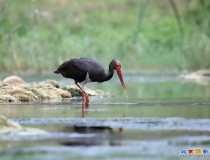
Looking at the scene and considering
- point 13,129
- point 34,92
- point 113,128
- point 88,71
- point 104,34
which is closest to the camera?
point 13,129

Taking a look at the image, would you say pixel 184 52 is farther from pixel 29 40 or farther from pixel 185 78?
pixel 29 40

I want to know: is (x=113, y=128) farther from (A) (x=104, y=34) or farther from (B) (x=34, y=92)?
(A) (x=104, y=34)

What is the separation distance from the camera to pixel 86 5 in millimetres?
42844

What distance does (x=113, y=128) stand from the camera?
12773 millimetres

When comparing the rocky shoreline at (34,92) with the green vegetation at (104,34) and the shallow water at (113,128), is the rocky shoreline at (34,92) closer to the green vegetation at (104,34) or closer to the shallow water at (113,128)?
the shallow water at (113,128)

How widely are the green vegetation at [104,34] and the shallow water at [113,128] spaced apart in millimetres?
9895

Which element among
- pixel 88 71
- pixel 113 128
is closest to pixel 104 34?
pixel 88 71

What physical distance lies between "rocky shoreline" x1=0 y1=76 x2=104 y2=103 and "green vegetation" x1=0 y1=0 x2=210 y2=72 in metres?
7.31

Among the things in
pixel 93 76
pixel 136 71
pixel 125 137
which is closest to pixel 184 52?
pixel 136 71

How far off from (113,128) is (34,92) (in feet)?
20.2

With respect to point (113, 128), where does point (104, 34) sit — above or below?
above

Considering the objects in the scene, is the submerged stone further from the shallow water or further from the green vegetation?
the green vegetation

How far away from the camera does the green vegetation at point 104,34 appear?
95.5ft

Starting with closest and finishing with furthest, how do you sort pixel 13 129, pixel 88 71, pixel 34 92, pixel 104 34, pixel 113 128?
pixel 13 129 → pixel 113 128 → pixel 88 71 → pixel 34 92 → pixel 104 34
